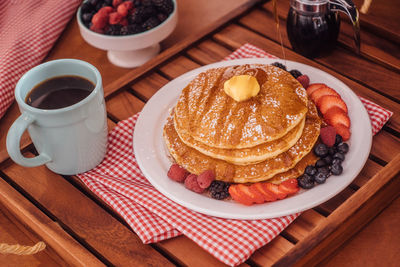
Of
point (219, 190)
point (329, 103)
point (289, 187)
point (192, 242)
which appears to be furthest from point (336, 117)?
point (192, 242)

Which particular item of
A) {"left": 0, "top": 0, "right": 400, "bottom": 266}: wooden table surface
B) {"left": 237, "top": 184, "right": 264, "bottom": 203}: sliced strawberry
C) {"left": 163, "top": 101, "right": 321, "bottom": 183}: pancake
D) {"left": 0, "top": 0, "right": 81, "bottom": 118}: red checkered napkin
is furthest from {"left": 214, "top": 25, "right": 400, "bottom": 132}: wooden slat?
{"left": 0, "top": 0, "right": 81, "bottom": 118}: red checkered napkin

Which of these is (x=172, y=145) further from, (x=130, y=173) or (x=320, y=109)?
(x=320, y=109)

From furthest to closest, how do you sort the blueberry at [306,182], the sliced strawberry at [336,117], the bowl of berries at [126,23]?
the bowl of berries at [126,23] → the sliced strawberry at [336,117] → the blueberry at [306,182]

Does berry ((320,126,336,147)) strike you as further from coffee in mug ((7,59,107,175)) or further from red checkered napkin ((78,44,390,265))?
coffee in mug ((7,59,107,175))

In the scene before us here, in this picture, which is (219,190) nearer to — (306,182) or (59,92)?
(306,182)

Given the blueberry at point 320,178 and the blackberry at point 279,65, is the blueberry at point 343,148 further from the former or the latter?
the blackberry at point 279,65

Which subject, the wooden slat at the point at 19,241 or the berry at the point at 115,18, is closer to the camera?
the wooden slat at the point at 19,241

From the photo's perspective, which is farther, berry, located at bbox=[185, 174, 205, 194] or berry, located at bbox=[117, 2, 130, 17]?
berry, located at bbox=[117, 2, 130, 17]

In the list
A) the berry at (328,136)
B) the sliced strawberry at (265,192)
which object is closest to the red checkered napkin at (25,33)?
the sliced strawberry at (265,192)
